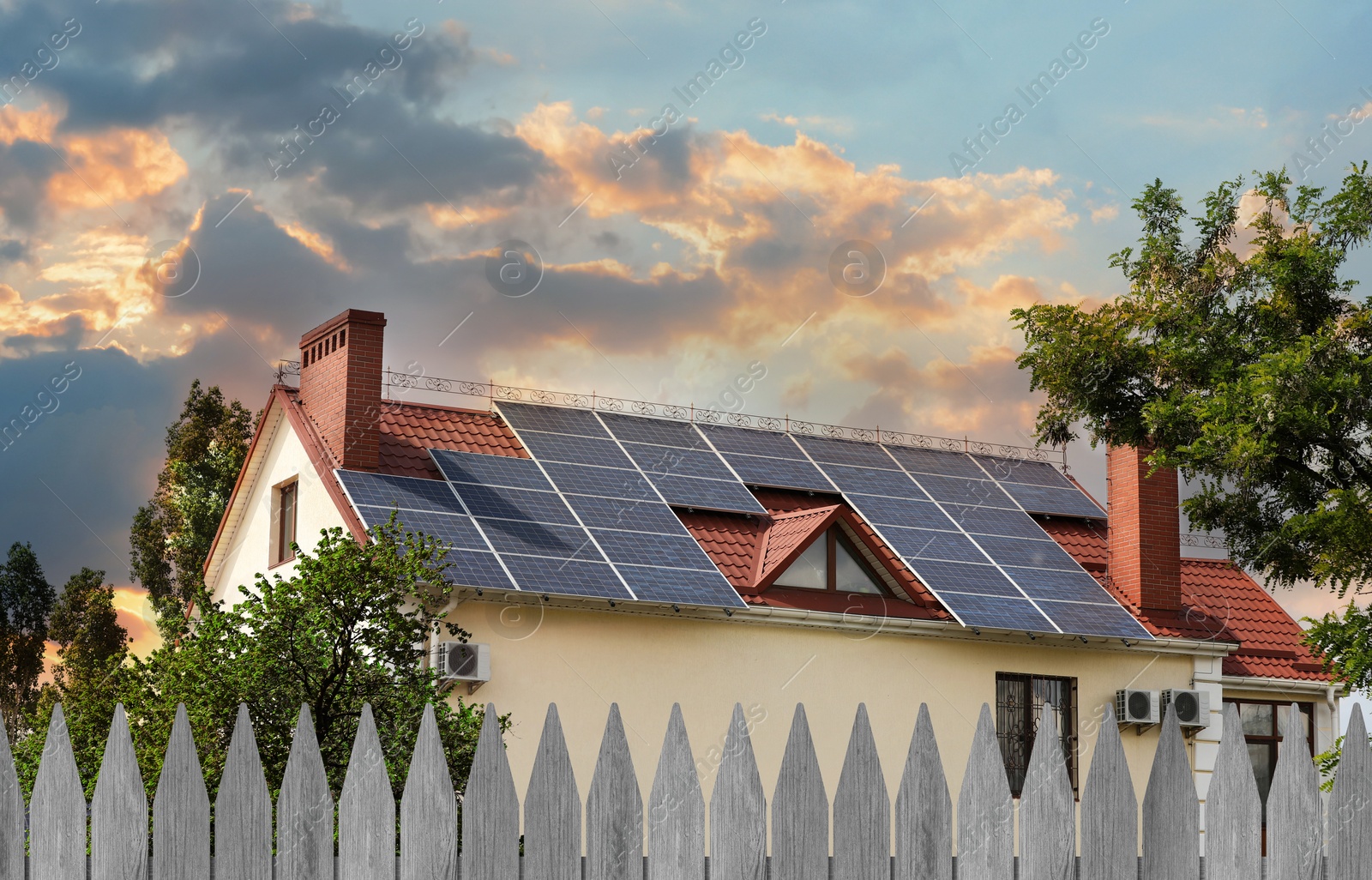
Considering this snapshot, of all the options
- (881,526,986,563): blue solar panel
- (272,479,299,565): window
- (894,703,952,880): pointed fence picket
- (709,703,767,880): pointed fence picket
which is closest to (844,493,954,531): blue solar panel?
(881,526,986,563): blue solar panel

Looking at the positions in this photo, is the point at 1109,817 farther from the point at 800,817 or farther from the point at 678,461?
the point at 678,461

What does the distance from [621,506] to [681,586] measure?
1872 mm

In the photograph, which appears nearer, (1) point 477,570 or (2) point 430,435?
(1) point 477,570

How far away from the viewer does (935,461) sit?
78.7 ft

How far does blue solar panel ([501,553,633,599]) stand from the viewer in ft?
53.6

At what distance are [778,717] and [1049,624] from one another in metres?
4.24

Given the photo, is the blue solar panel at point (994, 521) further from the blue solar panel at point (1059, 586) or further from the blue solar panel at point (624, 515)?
the blue solar panel at point (624, 515)

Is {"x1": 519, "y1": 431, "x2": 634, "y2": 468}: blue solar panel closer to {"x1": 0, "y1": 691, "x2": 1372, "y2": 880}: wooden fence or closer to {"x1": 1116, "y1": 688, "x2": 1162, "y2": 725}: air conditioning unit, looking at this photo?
{"x1": 1116, "y1": 688, "x2": 1162, "y2": 725}: air conditioning unit

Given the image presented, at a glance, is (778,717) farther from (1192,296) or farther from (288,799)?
(288,799)

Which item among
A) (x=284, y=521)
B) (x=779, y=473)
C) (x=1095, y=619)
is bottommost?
(x=1095, y=619)

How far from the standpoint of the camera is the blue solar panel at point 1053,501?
23.5 metres

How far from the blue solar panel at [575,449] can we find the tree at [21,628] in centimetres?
2979

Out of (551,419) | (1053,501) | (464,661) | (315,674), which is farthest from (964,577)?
(315,674)

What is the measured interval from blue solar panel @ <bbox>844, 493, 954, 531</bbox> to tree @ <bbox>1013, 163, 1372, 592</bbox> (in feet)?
15.7
